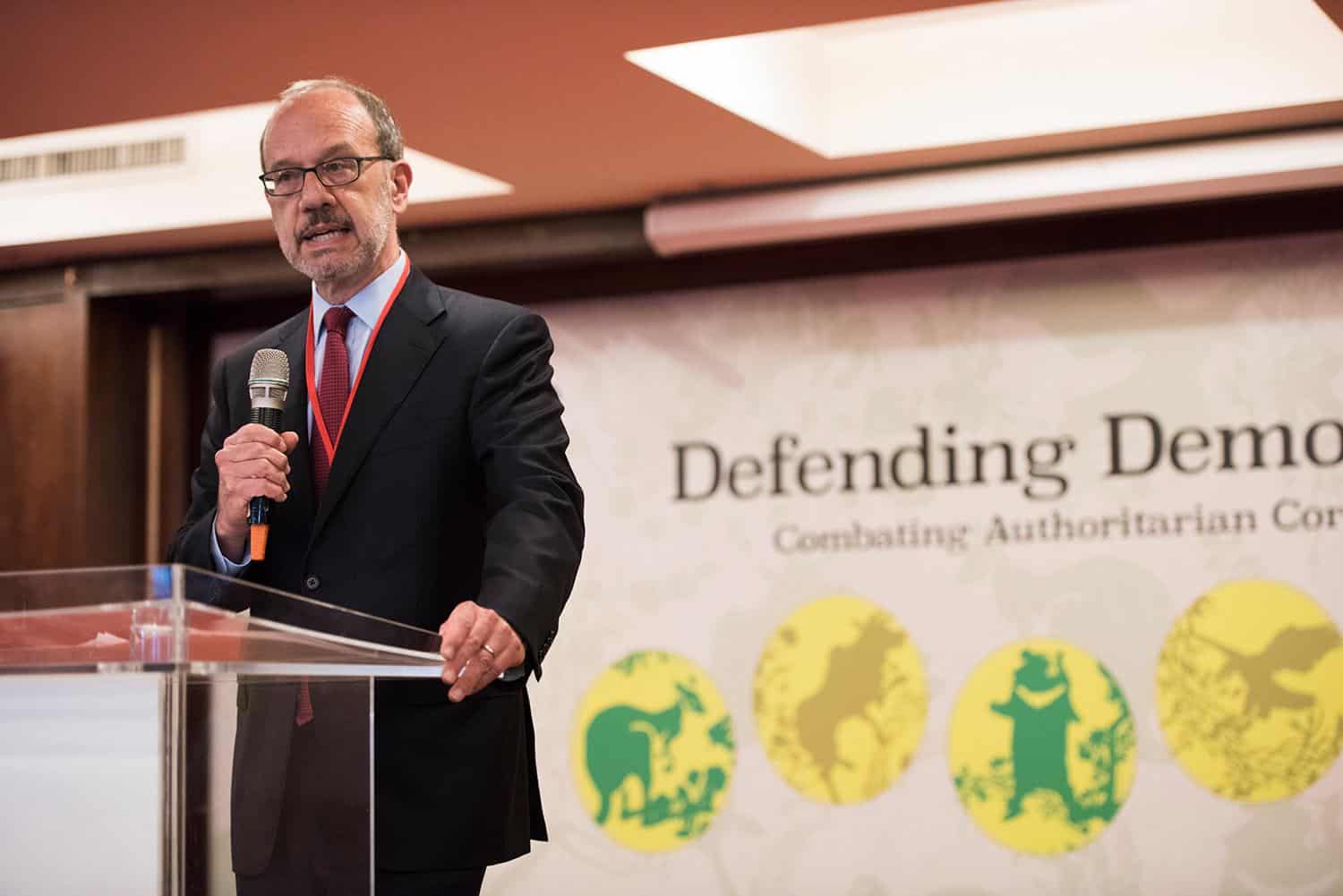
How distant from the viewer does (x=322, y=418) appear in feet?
→ 6.46

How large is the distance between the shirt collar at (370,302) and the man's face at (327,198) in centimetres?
2

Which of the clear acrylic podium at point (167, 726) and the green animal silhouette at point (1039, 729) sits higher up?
the clear acrylic podium at point (167, 726)

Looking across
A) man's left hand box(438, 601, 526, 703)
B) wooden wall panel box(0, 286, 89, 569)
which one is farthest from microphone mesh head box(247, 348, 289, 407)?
wooden wall panel box(0, 286, 89, 569)

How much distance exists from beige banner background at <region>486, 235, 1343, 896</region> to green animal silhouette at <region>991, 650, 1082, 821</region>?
15 centimetres

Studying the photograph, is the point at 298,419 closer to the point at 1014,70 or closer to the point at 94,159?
the point at 1014,70

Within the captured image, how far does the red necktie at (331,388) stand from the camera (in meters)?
1.94

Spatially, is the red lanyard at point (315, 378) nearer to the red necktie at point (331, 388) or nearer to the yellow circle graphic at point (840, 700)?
the red necktie at point (331, 388)

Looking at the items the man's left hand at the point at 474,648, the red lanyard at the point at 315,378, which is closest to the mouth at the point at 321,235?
the red lanyard at the point at 315,378

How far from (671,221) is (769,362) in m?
0.82

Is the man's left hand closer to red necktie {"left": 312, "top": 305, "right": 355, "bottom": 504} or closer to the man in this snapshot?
the man

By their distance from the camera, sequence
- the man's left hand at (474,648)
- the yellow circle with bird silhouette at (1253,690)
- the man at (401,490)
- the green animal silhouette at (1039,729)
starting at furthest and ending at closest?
the green animal silhouette at (1039,729) → the yellow circle with bird silhouette at (1253,690) → the man at (401,490) → the man's left hand at (474,648)

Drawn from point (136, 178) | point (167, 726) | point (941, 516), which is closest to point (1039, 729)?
point (941, 516)

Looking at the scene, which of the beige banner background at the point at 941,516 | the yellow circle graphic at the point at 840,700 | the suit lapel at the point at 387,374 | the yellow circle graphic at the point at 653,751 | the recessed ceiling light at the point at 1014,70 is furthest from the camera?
the yellow circle graphic at the point at 653,751

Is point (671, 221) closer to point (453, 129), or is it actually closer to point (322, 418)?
point (453, 129)
